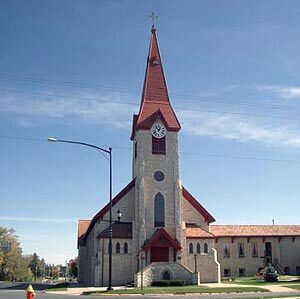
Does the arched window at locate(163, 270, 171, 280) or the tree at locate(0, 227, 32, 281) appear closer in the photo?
the arched window at locate(163, 270, 171, 280)

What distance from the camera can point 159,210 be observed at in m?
51.8

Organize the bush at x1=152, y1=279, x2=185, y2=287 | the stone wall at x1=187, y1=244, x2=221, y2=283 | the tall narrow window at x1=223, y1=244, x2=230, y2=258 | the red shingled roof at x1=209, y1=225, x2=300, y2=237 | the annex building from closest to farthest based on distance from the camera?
the bush at x1=152, y1=279, x2=185, y2=287, the annex building, the stone wall at x1=187, y1=244, x2=221, y2=283, the tall narrow window at x1=223, y1=244, x2=230, y2=258, the red shingled roof at x1=209, y1=225, x2=300, y2=237

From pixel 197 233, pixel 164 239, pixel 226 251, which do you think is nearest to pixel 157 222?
pixel 164 239

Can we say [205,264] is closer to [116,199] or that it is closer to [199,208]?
[199,208]

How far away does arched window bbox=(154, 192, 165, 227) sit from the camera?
51.4 metres

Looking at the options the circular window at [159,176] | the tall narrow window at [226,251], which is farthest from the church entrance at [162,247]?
the tall narrow window at [226,251]

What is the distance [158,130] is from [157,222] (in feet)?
33.5

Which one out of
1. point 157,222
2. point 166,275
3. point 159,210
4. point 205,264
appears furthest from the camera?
point 159,210

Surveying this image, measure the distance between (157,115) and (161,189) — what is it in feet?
27.1

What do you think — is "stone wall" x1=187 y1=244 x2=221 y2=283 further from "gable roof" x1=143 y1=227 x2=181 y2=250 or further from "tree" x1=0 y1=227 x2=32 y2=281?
"tree" x1=0 y1=227 x2=32 y2=281

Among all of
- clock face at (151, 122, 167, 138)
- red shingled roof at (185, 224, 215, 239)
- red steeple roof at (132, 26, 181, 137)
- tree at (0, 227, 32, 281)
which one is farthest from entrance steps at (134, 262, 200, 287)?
tree at (0, 227, 32, 281)

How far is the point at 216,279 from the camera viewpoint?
50000 mm

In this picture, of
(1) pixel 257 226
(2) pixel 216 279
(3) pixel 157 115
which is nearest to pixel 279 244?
(1) pixel 257 226

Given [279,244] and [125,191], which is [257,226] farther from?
[125,191]
